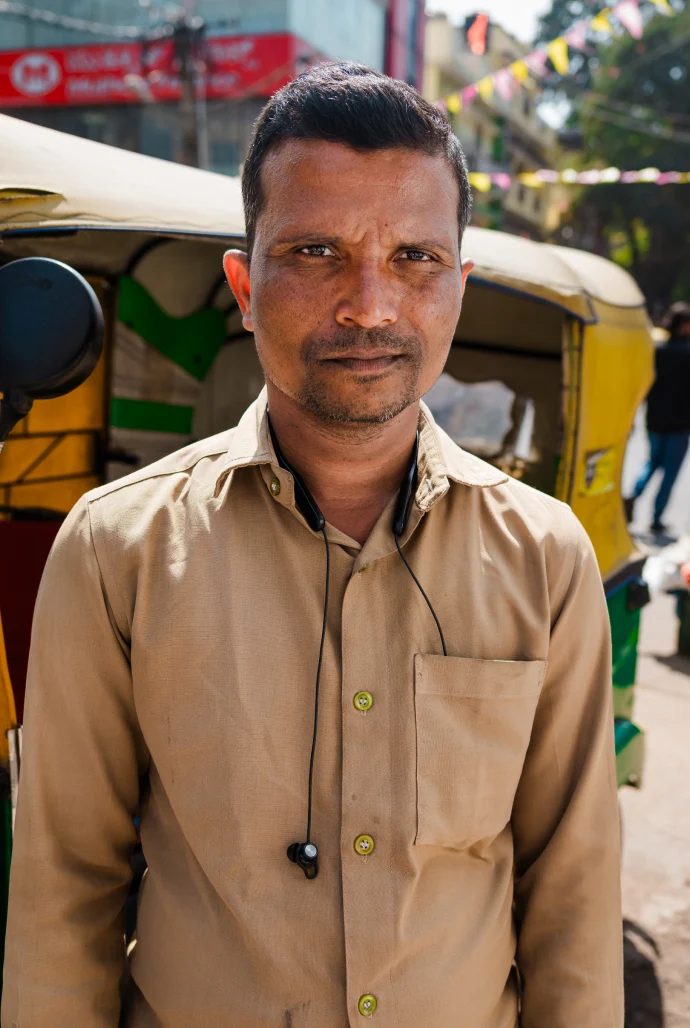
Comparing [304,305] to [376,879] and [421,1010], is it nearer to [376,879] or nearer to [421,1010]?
[376,879]

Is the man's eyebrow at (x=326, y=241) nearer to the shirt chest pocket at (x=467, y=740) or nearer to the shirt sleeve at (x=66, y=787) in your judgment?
the shirt sleeve at (x=66, y=787)

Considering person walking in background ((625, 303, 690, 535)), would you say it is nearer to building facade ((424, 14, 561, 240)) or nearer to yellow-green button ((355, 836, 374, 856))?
yellow-green button ((355, 836, 374, 856))

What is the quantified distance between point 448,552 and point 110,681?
53 centimetres

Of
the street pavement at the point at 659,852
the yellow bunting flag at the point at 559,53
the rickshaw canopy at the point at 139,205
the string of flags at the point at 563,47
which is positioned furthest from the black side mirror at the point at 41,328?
the yellow bunting flag at the point at 559,53

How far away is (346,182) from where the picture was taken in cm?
131

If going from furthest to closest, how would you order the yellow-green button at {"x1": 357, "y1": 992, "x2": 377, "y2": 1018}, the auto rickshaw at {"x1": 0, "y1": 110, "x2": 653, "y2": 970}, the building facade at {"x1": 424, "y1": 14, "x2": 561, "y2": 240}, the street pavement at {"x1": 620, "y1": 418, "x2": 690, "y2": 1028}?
1. the building facade at {"x1": 424, "y1": 14, "x2": 561, "y2": 240}
2. the street pavement at {"x1": 620, "y1": 418, "x2": 690, "y2": 1028}
3. the auto rickshaw at {"x1": 0, "y1": 110, "x2": 653, "y2": 970}
4. the yellow-green button at {"x1": 357, "y1": 992, "x2": 377, "y2": 1018}

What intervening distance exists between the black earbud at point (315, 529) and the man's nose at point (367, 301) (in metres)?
0.24

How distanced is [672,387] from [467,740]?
24.5 feet

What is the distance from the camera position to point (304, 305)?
1328mm

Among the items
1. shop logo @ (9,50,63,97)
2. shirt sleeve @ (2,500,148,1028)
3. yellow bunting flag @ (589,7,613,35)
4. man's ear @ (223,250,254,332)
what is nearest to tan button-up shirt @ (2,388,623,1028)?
shirt sleeve @ (2,500,148,1028)

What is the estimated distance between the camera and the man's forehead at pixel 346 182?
51.7 inches

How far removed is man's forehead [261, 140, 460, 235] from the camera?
4.31 ft

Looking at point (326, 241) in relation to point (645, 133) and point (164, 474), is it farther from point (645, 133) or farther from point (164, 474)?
point (645, 133)

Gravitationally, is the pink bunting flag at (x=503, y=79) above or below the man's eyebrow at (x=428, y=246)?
above
